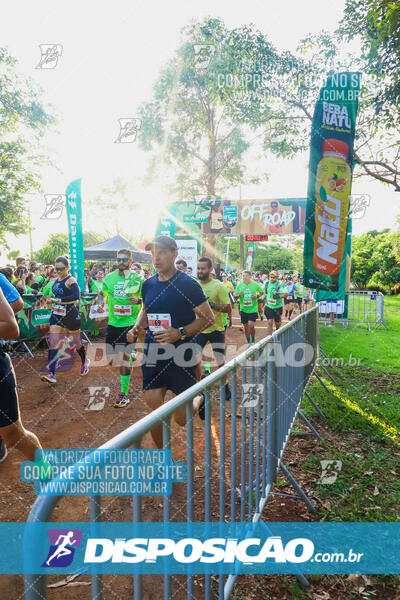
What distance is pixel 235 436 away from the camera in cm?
204

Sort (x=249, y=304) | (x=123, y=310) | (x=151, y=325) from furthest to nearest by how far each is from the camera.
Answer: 1. (x=249, y=304)
2. (x=123, y=310)
3. (x=151, y=325)

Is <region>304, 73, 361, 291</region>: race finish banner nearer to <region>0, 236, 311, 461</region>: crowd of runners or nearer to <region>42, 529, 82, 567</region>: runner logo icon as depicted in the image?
<region>0, 236, 311, 461</region>: crowd of runners

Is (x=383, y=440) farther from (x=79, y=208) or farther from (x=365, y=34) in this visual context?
(x=79, y=208)

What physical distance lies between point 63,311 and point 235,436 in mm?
5507

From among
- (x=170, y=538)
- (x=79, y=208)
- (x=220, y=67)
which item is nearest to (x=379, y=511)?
(x=170, y=538)

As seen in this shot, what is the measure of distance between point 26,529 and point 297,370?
360 cm

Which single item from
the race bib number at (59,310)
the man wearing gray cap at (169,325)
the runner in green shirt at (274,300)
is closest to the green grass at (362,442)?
the man wearing gray cap at (169,325)

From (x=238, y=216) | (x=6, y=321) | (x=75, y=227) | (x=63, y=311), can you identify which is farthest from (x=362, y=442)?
(x=238, y=216)

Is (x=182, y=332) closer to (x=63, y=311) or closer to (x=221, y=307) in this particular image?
(x=221, y=307)

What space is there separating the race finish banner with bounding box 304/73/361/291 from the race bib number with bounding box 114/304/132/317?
9.49ft

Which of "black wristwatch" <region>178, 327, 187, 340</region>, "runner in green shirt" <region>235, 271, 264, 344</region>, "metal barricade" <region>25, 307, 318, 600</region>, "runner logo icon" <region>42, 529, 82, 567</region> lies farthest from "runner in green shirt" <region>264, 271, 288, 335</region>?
"runner logo icon" <region>42, 529, 82, 567</region>

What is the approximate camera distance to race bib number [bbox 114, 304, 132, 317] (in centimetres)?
603


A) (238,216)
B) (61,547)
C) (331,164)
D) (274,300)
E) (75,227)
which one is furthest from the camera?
(238,216)

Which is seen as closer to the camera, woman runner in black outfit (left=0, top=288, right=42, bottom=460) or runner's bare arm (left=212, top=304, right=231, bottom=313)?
woman runner in black outfit (left=0, top=288, right=42, bottom=460)
